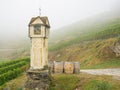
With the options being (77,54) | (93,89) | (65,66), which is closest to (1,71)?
(65,66)

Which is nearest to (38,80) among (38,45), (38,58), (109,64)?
(38,58)

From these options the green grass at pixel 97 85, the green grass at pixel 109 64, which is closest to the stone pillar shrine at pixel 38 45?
the green grass at pixel 97 85

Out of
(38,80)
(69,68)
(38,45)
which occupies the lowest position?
(38,80)

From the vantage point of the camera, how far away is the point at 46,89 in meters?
18.9

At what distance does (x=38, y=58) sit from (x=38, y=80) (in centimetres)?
156

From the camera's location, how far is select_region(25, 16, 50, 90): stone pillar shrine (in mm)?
18984

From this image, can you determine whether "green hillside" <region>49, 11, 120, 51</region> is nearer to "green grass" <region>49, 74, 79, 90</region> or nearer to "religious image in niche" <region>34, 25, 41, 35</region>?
"green grass" <region>49, 74, 79, 90</region>

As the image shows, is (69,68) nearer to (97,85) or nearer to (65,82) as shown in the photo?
(65,82)

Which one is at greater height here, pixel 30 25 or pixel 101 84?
pixel 30 25

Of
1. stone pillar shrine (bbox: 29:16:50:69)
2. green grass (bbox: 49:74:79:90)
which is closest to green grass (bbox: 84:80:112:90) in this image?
green grass (bbox: 49:74:79:90)

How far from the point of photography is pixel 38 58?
19.4 metres

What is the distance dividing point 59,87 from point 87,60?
2271 cm

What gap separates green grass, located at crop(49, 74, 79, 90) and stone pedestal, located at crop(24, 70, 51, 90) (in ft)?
2.00

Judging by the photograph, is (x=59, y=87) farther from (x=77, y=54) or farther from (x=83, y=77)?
(x=77, y=54)
